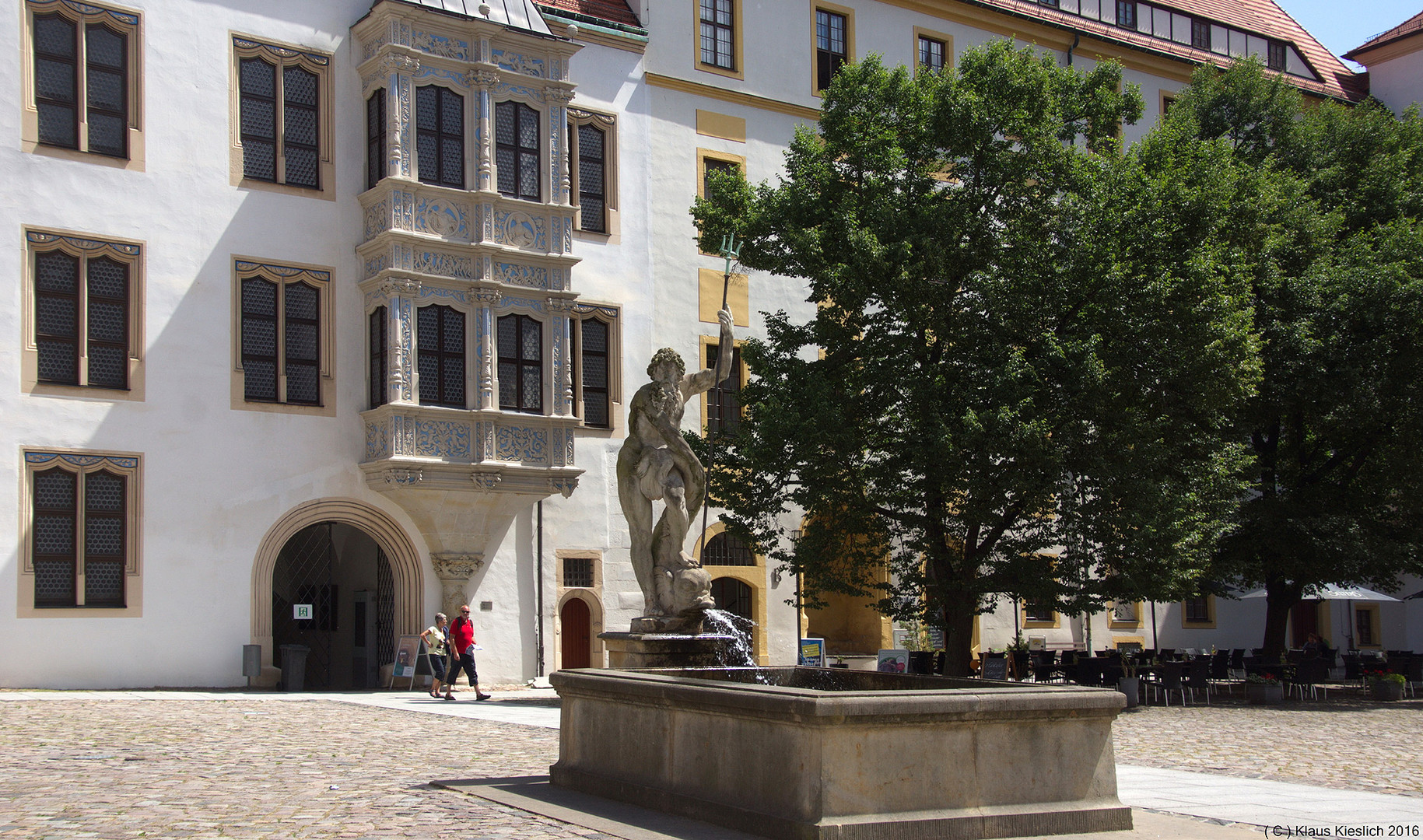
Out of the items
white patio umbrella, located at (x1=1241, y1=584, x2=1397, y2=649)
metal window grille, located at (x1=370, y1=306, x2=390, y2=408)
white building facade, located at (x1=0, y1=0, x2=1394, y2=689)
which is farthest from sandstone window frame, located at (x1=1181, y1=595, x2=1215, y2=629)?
metal window grille, located at (x1=370, y1=306, x2=390, y2=408)

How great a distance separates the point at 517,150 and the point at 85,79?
7.46 meters

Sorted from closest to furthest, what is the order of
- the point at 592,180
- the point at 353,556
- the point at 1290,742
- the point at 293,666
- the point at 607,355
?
the point at 1290,742, the point at 293,666, the point at 353,556, the point at 607,355, the point at 592,180

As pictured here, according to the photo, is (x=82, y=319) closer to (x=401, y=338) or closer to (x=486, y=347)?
(x=401, y=338)

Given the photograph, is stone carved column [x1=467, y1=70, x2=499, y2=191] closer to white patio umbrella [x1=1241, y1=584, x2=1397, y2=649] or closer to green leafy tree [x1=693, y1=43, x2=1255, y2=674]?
green leafy tree [x1=693, y1=43, x2=1255, y2=674]

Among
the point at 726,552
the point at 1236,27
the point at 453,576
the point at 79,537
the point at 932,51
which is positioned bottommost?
the point at 453,576

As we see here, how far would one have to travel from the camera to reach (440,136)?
26.0m

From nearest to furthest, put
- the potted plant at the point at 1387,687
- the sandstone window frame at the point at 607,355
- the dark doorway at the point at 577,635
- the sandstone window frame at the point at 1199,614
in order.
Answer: the potted plant at the point at 1387,687 → the sandstone window frame at the point at 607,355 → the dark doorway at the point at 577,635 → the sandstone window frame at the point at 1199,614

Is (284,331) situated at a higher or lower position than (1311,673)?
higher

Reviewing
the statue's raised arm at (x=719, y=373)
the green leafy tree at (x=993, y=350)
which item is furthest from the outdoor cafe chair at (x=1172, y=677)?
the statue's raised arm at (x=719, y=373)

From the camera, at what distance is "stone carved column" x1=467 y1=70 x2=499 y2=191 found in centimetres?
2609

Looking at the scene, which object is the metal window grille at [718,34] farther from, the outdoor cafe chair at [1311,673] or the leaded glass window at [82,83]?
the outdoor cafe chair at [1311,673]

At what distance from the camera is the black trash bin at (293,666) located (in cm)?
2416

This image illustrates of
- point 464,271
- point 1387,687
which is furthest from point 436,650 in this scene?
point 1387,687

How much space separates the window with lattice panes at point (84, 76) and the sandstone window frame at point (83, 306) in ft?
4.89
